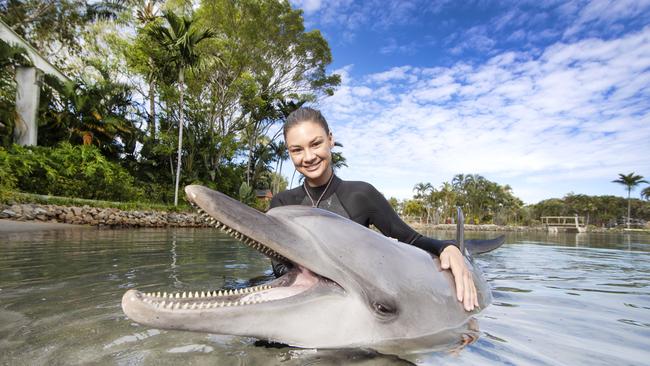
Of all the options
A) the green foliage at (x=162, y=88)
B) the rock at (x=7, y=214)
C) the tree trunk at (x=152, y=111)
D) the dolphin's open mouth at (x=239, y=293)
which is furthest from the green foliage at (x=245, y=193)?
the dolphin's open mouth at (x=239, y=293)

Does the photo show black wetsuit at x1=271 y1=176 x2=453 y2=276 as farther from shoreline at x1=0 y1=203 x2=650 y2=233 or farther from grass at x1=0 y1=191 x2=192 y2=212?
grass at x1=0 y1=191 x2=192 y2=212

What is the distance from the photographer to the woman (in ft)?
9.06

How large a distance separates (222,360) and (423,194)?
244 feet

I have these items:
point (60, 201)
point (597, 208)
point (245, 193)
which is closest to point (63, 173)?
point (60, 201)

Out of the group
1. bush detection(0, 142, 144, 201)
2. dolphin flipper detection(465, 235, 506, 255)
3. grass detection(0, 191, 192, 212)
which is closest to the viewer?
dolphin flipper detection(465, 235, 506, 255)

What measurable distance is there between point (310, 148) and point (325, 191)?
0.50 meters

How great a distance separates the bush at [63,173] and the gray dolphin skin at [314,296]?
11160 mm

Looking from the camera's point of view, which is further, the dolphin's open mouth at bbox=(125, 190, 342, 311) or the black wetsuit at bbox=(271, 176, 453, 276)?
the black wetsuit at bbox=(271, 176, 453, 276)

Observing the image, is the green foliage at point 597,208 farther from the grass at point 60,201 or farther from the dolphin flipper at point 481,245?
the dolphin flipper at point 481,245

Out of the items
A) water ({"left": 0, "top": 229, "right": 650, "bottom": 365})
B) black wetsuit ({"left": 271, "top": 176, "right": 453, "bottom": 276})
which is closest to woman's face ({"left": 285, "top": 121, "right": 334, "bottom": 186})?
black wetsuit ({"left": 271, "top": 176, "right": 453, "bottom": 276})

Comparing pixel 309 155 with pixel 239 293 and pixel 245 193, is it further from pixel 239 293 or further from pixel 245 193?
pixel 245 193

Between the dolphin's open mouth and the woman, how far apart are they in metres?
0.70

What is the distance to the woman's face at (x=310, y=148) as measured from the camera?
2.76 metres

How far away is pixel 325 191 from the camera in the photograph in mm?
3186
